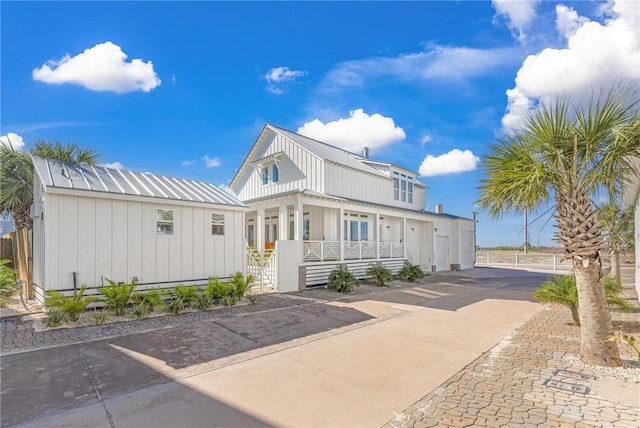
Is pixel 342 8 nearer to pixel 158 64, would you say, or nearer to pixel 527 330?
pixel 158 64

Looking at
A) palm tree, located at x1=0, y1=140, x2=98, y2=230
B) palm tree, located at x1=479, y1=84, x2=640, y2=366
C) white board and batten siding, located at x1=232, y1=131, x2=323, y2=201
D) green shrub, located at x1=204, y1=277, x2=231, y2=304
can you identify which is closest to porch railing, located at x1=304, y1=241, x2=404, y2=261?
white board and batten siding, located at x1=232, y1=131, x2=323, y2=201

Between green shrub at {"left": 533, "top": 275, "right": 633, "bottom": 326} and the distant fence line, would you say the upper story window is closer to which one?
the distant fence line

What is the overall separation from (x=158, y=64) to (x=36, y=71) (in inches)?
159

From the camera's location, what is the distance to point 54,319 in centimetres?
753

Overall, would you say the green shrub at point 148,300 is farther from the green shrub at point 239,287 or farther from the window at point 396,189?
the window at point 396,189

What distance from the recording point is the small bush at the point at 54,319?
295 inches

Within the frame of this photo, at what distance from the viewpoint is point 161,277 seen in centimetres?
1039

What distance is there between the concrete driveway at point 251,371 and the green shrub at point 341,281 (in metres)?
4.48

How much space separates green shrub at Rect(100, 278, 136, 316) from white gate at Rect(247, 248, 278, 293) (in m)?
5.30

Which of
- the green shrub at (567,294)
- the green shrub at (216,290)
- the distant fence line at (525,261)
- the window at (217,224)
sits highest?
the window at (217,224)

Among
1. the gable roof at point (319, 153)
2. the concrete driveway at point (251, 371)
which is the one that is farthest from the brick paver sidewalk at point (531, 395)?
the gable roof at point (319, 153)

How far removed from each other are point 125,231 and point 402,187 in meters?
17.5

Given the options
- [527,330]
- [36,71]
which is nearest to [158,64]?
[36,71]

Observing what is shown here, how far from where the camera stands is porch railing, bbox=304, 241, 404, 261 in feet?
49.9
